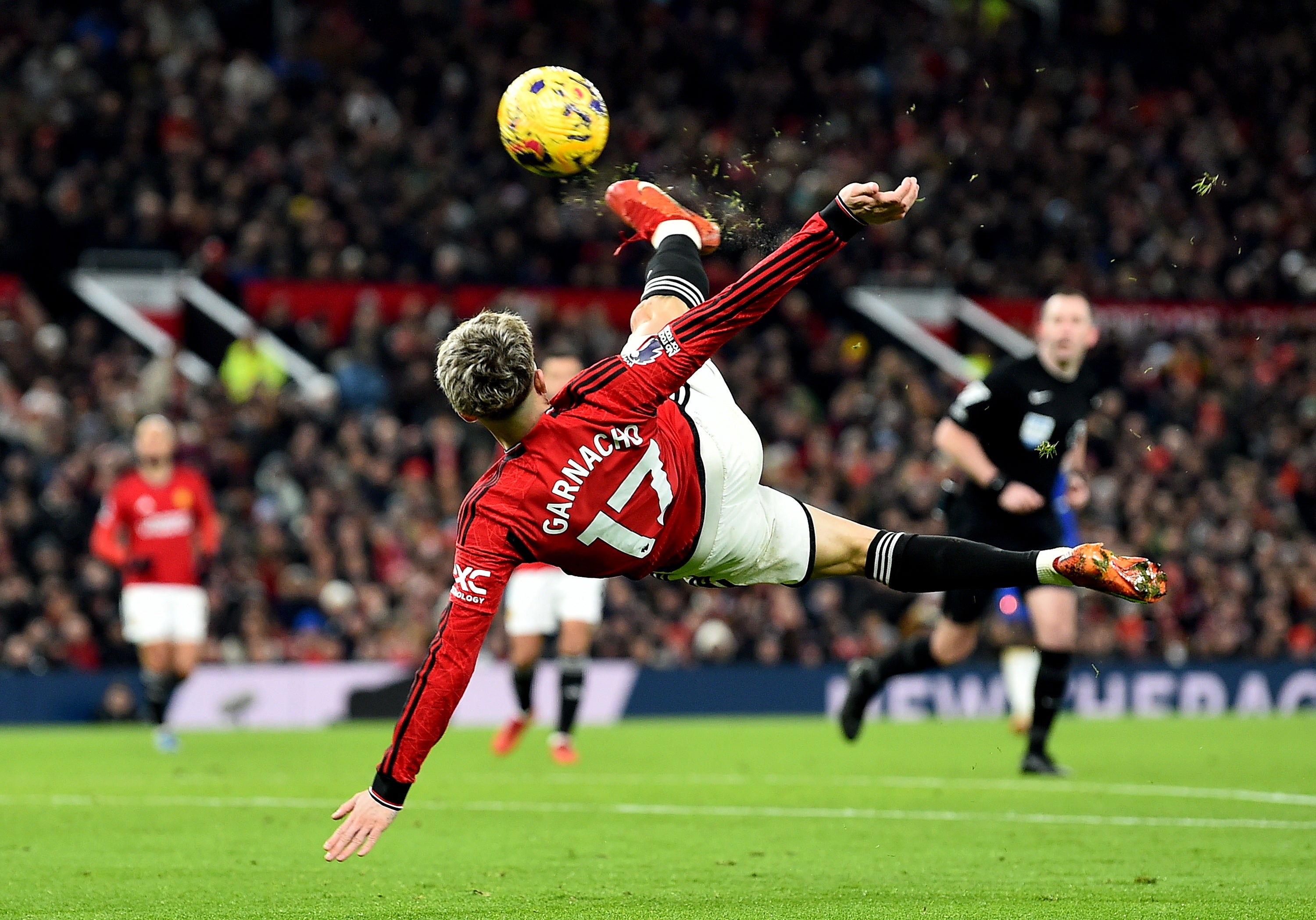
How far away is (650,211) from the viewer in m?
6.94

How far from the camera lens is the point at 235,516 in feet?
54.2

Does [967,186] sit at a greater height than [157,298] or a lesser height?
greater

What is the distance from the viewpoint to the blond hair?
5.14 meters

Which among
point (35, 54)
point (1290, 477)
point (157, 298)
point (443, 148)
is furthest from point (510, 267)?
point (1290, 477)

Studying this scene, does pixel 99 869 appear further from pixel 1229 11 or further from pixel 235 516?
pixel 1229 11

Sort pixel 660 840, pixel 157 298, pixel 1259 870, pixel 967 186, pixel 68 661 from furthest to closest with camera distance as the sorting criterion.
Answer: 1. pixel 967 186
2. pixel 157 298
3. pixel 68 661
4. pixel 660 840
5. pixel 1259 870

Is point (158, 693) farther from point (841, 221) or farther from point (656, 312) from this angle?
point (841, 221)

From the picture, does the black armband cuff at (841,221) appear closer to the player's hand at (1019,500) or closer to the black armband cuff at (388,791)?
the black armband cuff at (388,791)

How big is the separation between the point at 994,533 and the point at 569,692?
3.06 metres

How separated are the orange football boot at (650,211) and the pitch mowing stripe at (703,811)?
2.73 m

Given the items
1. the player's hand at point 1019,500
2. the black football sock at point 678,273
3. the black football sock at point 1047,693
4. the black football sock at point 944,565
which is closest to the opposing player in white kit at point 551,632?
the black football sock at point 1047,693

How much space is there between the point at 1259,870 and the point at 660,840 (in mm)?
2351

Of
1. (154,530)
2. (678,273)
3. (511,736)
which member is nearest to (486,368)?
(678,273)

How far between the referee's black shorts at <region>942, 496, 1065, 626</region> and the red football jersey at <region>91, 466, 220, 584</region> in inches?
233
